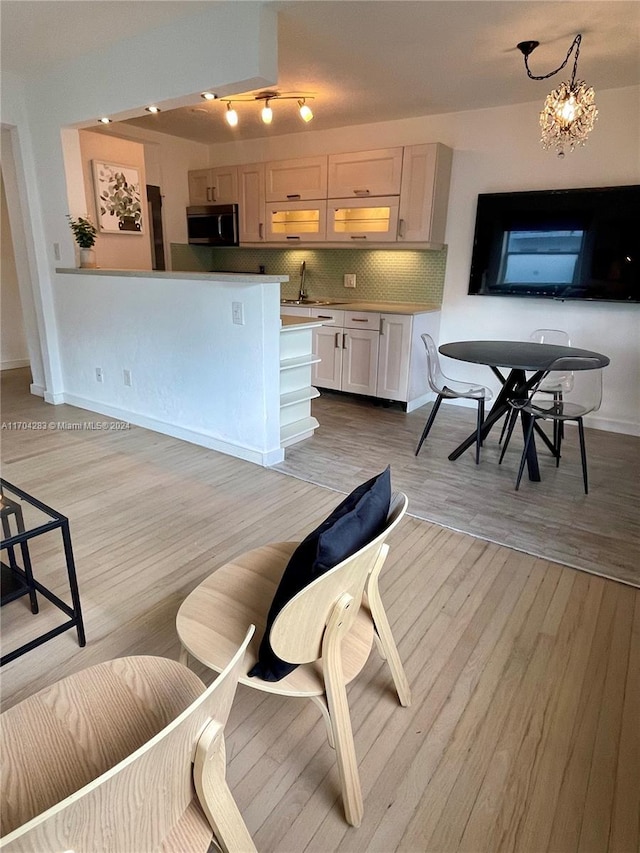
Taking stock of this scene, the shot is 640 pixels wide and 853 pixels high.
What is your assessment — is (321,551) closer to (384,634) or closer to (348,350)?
(384,634)

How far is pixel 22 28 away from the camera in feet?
9.94

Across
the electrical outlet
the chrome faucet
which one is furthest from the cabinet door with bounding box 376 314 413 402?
the electrical outlet

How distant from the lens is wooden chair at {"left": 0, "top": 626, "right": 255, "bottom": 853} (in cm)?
63

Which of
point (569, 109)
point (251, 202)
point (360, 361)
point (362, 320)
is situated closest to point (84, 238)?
point (251, 202)

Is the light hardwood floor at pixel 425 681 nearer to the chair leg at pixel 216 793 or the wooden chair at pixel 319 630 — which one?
the wooden chair at pixel 319 630

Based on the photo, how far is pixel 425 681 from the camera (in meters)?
1.68

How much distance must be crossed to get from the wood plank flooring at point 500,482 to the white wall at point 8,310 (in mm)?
4018

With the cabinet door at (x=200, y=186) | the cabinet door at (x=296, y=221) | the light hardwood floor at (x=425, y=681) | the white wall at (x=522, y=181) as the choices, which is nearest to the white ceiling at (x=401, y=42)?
the white wall at (x=522, y=181)

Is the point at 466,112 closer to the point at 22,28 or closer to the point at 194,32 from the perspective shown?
the point at 194,32

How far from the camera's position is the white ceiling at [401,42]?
259 cm

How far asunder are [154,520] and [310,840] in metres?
1.75

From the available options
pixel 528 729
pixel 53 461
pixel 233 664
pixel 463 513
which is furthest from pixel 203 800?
pixel 53 461

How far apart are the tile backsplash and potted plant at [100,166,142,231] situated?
1050 mm

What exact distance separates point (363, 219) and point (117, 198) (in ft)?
7.62
